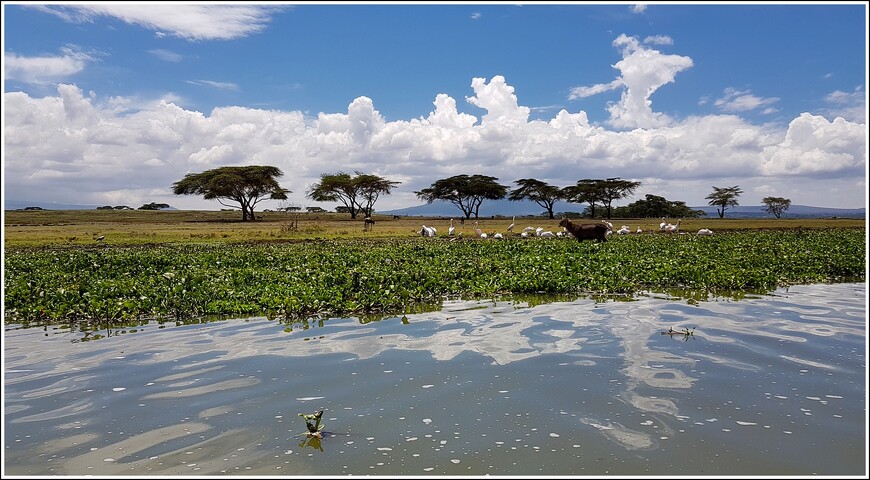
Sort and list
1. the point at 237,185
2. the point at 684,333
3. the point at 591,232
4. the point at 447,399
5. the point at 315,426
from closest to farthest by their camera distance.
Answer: the point at 315,426 < the point at 447,399 < the point at 684,333 < the point at 591,232 < the point at 237,185

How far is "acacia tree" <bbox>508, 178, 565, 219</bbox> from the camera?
101188 mm

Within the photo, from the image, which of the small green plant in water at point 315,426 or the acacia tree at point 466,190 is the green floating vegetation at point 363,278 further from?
the acacia tree at point 466,190

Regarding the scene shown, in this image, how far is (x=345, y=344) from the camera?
10656 millimetres

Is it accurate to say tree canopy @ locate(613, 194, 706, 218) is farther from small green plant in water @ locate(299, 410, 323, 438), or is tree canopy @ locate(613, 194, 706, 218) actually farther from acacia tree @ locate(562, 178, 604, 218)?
small green plant in water @ locate(299, 410, 323, 438)

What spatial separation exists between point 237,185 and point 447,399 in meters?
82.2

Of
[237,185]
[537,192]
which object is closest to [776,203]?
[537,192]

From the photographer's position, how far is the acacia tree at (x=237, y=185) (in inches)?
3287

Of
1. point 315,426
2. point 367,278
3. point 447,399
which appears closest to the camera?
point 315,426

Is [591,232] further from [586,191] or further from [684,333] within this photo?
[586,191]

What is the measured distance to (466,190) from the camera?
324ft

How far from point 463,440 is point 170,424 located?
3364 mm

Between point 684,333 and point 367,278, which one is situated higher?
point 367,278

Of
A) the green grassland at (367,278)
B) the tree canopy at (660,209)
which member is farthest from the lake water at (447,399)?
the tree canopy at (660,209)

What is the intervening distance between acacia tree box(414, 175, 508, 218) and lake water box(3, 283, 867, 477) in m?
85.9
